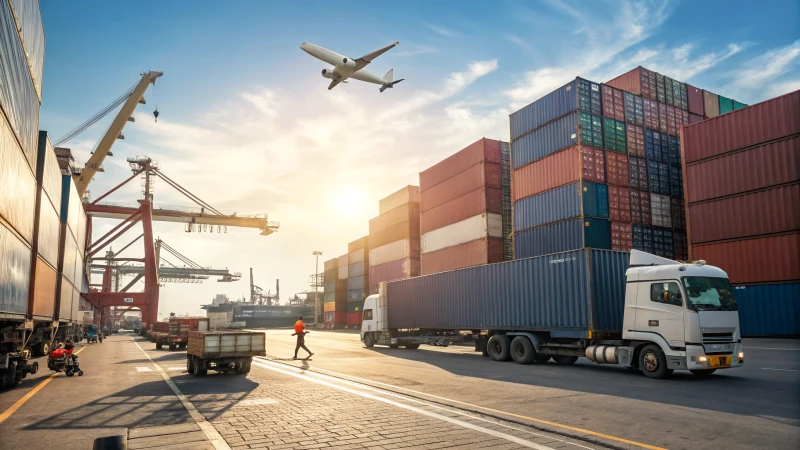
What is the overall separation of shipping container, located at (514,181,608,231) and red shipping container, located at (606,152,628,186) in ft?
4.06

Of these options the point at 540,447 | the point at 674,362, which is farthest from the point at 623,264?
the point at 540,447

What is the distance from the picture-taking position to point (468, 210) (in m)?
42.8

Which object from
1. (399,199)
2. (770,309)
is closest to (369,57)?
(770,309)

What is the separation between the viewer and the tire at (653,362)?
1443 centimetres

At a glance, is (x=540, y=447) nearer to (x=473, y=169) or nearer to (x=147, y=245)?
(x=473, y=169)

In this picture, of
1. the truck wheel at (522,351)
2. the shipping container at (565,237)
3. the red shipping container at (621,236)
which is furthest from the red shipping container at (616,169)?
the truck wheel at (522,351)

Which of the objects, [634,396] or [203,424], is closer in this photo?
[203,424]

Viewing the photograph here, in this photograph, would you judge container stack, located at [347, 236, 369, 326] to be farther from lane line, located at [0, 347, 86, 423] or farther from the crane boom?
lane line, located at [0, 347, 86, 423]

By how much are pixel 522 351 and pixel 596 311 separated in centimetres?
390

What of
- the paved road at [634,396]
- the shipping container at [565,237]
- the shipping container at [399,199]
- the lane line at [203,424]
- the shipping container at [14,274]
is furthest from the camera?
the shipping container at [399,199]

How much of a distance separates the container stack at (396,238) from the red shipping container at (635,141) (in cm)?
2773

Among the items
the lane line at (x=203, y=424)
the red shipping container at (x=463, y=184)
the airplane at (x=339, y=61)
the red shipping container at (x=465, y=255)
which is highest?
the airplane at (x=339, y=61)

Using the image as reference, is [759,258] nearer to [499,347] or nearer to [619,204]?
[619,204]

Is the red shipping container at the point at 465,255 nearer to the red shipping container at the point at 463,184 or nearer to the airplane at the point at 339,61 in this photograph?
the red shipping container at the point at 463,184
